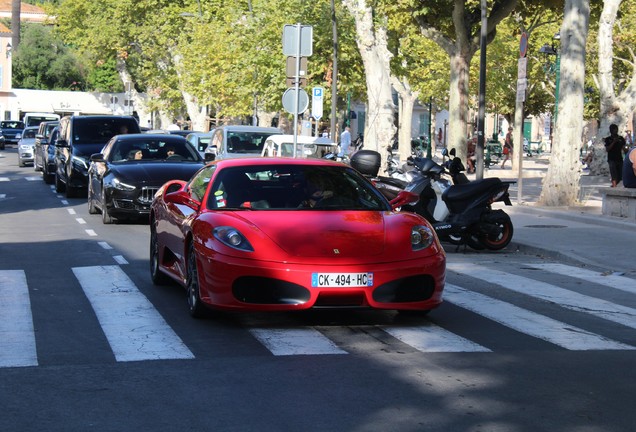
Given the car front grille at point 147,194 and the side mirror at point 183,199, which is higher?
the side mirror at point 183,199

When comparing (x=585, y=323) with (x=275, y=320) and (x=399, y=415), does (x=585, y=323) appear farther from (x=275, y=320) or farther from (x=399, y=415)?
(x=399, y=415)

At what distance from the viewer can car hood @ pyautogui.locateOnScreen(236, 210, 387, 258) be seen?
9.16 meters

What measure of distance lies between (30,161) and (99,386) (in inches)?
1806

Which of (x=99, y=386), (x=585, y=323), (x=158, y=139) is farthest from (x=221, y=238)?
(x=158, y=139)

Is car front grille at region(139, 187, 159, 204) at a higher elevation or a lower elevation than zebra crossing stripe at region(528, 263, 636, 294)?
higher

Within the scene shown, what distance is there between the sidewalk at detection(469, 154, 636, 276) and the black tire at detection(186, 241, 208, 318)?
20.5 ft

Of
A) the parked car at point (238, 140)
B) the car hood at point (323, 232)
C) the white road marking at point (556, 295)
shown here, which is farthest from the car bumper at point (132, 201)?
the car hood at point (323, 232)

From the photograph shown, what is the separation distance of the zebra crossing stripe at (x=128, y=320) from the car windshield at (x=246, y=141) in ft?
51.5

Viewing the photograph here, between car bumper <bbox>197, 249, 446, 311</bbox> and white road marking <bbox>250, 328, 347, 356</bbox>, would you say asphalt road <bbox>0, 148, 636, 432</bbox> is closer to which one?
white road marking <bbox>250, 328, 347, 356</bbox>

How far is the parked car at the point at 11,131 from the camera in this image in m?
81.9

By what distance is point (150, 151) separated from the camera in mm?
21656

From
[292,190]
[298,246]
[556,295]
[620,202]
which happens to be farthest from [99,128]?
[298,246]

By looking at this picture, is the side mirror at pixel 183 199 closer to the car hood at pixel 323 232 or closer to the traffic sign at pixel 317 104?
the car hood at pixel 323 232

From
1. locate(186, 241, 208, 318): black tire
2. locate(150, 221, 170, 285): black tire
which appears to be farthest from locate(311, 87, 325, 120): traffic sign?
locate(186, 241, 208, 318): black tire
